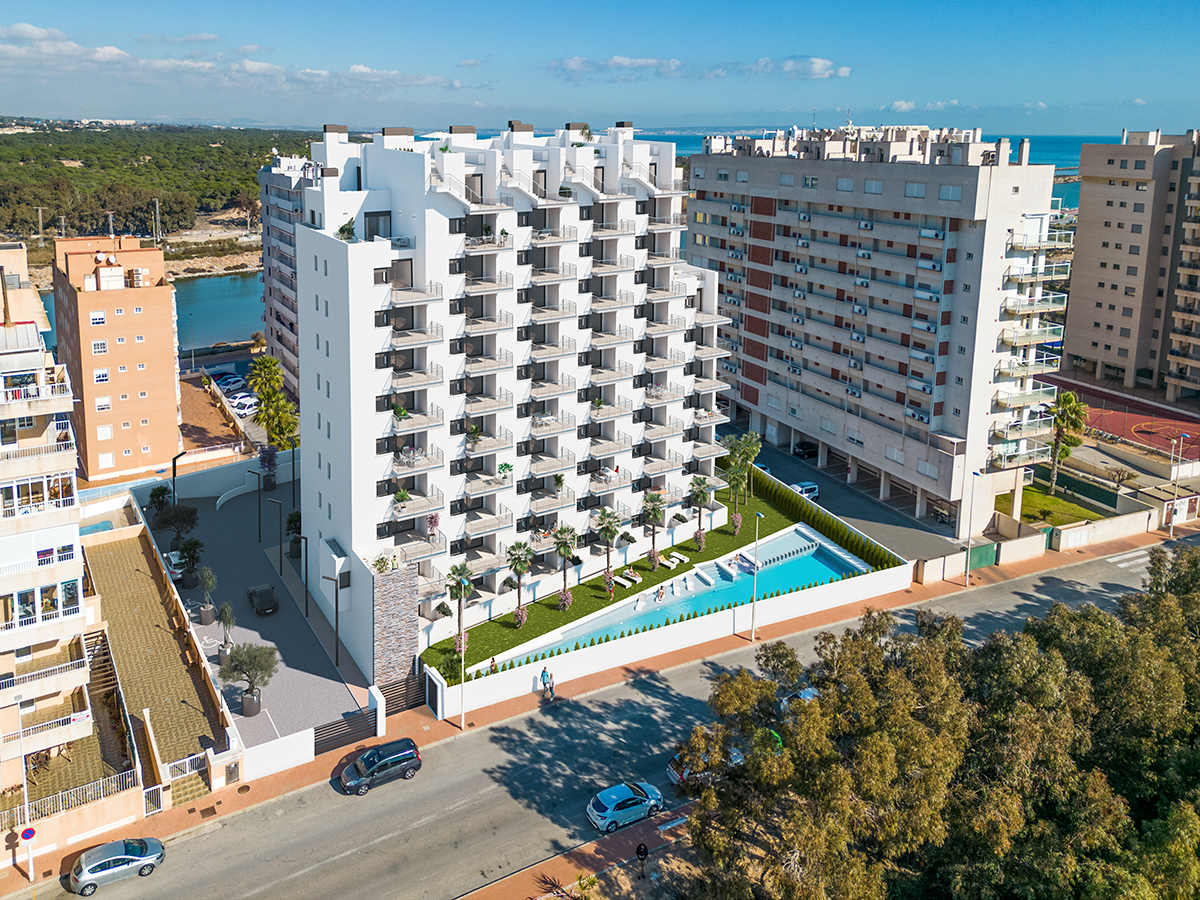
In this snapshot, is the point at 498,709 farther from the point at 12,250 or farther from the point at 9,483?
the point at 12,250

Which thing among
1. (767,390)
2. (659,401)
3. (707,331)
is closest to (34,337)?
(659,401)

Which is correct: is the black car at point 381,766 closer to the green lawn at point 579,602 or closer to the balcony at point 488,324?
the green lawn at point 579,602

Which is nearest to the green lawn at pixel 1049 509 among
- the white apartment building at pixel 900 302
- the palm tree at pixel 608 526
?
the white apartment building at pixel 900 302

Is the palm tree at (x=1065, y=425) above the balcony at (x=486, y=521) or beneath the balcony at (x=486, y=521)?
above

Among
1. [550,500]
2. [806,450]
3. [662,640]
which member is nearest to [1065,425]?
[806,450]

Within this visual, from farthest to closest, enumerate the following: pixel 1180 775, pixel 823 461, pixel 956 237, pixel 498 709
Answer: pixel 823 461 < pixel 956 237 < pixel 498 709 < pixel 1180 775

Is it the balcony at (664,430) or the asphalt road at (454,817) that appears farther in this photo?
the balcony at (664,430)
